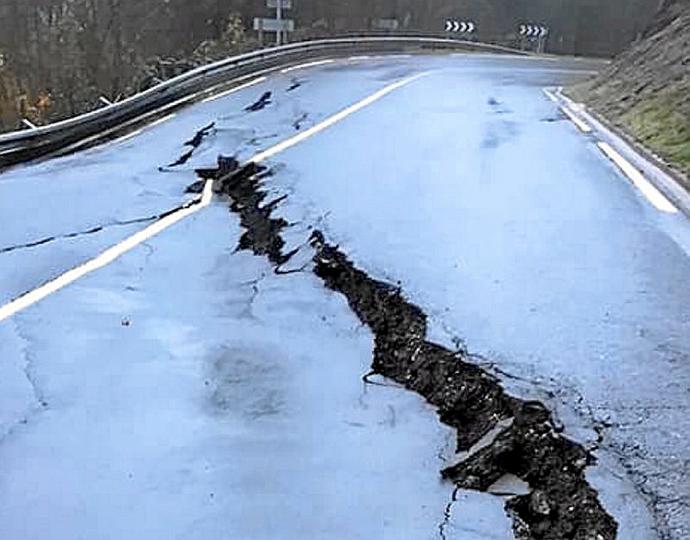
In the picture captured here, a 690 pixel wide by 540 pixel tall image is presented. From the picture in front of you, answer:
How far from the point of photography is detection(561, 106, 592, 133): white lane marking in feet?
56.6

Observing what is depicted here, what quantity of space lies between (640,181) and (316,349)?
6833 millimetres

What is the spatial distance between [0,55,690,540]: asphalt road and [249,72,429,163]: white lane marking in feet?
1.73

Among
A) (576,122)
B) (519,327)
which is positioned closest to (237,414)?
(519,327)

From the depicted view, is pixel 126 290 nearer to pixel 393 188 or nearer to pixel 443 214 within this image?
pixel 443 214

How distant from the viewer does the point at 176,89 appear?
818 inches

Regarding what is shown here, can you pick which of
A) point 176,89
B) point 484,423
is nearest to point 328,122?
point 176,89

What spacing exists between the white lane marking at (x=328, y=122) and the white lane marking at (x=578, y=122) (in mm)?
3810

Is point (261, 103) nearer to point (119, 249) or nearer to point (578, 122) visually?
point (578, 122)

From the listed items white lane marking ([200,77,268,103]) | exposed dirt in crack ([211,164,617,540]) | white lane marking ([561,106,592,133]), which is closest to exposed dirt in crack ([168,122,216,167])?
white lane marking ([200,77,268,103])

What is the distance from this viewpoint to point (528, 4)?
65.4m

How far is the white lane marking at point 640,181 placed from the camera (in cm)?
1076

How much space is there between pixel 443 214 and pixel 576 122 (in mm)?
8956

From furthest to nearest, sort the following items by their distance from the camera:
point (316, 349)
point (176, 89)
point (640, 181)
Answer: point (176, 89), point (640, 181), point (316, 349)

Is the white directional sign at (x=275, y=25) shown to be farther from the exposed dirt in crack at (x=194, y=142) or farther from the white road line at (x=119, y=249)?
the white road line at (x=119, y=249)
